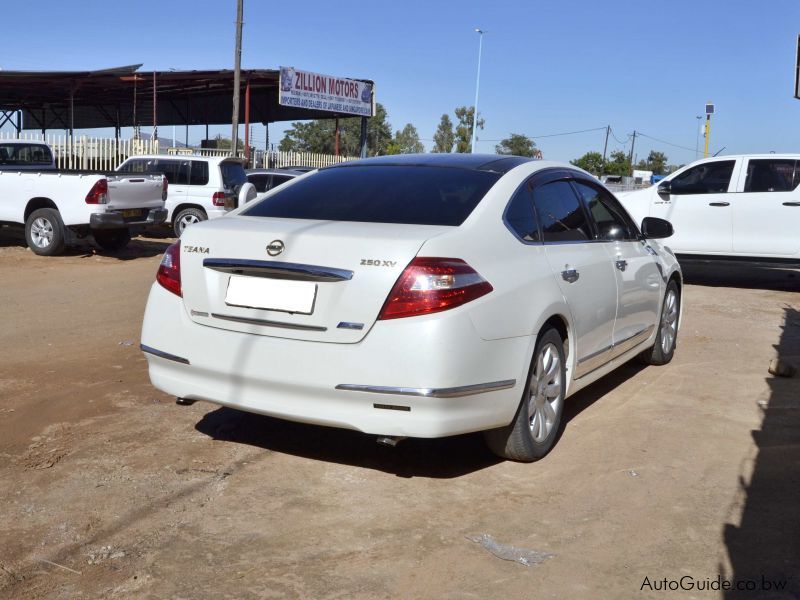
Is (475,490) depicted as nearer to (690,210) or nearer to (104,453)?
(104,453)

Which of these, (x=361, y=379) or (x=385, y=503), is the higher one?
(x=361, y=379)

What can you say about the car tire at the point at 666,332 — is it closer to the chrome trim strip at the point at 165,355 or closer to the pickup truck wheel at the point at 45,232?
the chrome trim strip at the point at 165,355

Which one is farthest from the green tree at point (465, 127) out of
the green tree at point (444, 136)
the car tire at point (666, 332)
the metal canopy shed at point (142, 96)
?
the car tire at point (666, 332)

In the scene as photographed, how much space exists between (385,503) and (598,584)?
3.68 ft

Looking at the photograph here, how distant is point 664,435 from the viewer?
5199mm

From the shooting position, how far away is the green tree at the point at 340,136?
74500mm

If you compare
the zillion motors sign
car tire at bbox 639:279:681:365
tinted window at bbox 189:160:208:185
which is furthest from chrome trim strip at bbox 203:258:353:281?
the zillion motors sign

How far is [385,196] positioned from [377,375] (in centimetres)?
126

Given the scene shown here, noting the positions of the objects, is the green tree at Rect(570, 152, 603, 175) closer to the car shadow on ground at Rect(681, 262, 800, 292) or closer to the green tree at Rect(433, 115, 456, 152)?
the green tree at Rect(433, 115, 456, 152)

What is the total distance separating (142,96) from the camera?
1345 inches

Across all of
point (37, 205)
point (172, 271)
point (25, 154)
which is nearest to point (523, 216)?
point (172, 271)

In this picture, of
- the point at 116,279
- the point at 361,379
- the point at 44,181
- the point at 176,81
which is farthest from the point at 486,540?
the point at 176,81

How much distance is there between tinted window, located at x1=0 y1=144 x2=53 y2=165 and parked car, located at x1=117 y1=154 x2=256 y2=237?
2243mm

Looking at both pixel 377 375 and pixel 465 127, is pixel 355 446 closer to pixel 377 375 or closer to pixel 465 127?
pixel 377 375
